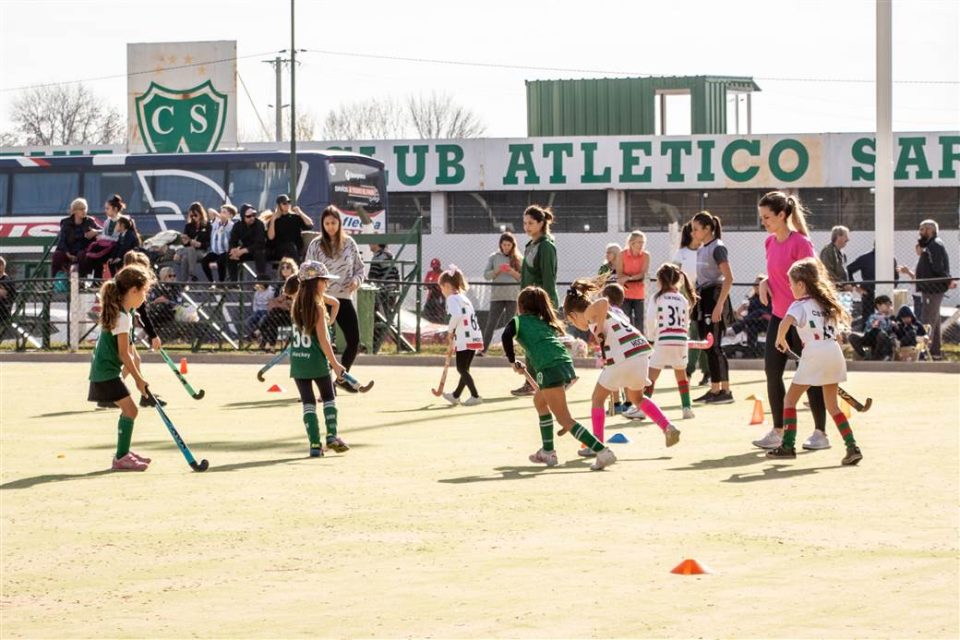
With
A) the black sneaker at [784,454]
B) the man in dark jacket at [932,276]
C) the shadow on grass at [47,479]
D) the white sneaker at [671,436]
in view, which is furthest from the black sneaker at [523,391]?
the man in dark jacket at [932,276]

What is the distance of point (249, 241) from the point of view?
1087 inches

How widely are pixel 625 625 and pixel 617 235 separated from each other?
42097 millimetres

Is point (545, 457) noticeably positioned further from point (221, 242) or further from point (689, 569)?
point (221, 242)

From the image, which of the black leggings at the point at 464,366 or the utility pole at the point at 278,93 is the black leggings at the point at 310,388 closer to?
the black leggings at the point at 464,366

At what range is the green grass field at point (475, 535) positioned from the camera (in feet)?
20.9

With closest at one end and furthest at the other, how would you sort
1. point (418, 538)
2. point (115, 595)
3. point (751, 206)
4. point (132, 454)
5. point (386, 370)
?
point (115, 595)
point (418, 538)
point (132, 454)
point (386, 370)
point (751, 206)

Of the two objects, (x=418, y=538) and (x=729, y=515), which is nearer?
(x=418, y=538)

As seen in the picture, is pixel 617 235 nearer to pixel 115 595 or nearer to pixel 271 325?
pixel 271 325

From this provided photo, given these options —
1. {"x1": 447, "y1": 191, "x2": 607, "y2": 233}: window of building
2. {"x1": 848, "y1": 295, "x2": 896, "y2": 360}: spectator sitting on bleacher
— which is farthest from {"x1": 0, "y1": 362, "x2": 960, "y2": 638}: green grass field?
{"x1": 447, "y1": 191, "x2": 607, "y2": 233}: window of building

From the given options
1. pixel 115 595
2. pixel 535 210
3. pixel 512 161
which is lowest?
pixel 115 595

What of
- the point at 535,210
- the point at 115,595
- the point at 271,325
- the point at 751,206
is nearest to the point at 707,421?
the point at 535,210

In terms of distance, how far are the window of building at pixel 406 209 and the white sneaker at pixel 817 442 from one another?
123 ft

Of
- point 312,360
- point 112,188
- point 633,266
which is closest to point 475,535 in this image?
point 312,360

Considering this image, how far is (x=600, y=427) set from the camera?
11.4 m
